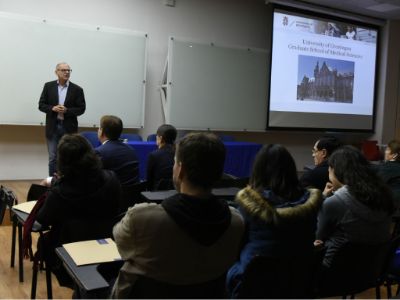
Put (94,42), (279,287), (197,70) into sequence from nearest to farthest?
(279,287) < (94,42) < (197,70)

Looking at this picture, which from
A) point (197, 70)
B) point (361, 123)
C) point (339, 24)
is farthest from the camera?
point (361, 123)

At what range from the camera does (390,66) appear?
27.4 feet

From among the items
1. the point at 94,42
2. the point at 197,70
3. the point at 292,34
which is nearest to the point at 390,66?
the point at 292,34

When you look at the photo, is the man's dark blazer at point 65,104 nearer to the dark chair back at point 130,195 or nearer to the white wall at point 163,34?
the white wall at point 163,34

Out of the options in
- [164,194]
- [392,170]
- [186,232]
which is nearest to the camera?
[186,232]

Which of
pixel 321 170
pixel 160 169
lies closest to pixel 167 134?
pixel 160 169

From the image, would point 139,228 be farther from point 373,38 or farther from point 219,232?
point 373,38

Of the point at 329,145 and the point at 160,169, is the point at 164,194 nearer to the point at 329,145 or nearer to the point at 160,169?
the point at 160,169

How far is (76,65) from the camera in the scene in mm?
6051

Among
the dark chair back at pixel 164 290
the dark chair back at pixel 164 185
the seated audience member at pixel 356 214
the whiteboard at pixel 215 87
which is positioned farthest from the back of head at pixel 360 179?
the whiteboard at pixel 215 87

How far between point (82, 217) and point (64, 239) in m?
0.13

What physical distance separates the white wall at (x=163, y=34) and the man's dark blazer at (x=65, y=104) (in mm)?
678

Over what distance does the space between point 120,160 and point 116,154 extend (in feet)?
0.18

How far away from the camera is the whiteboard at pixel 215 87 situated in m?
6.77
